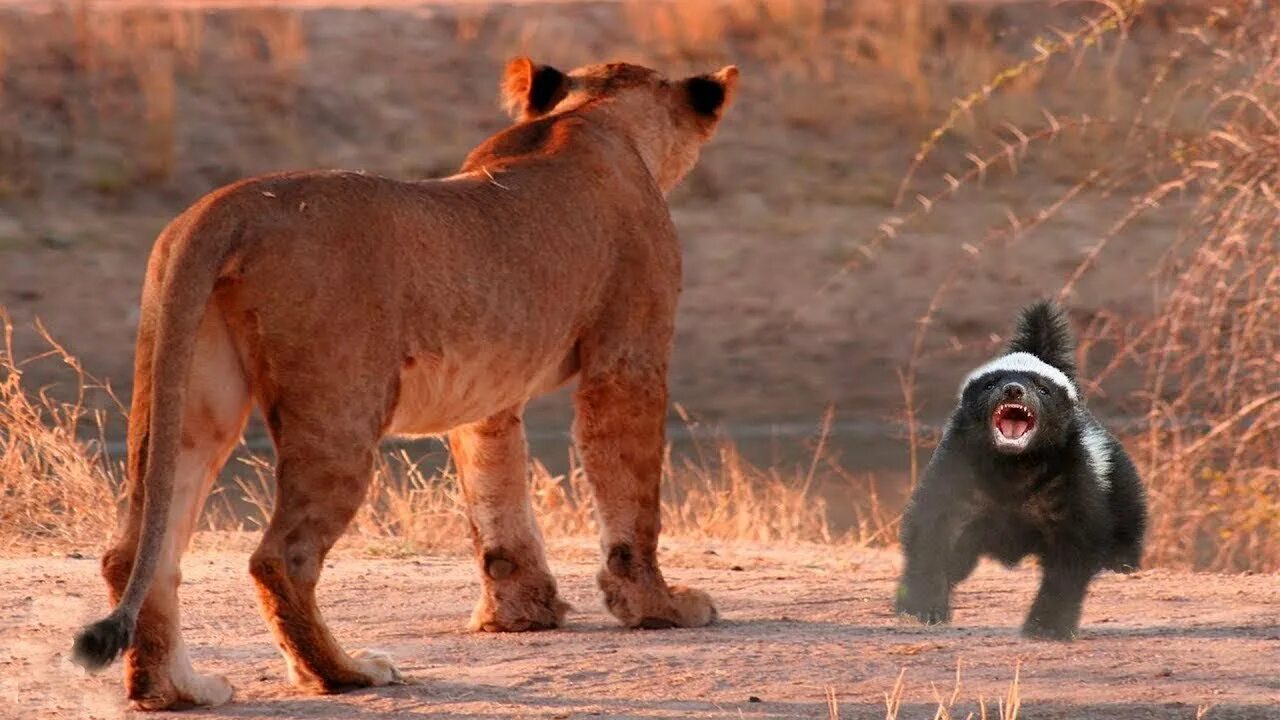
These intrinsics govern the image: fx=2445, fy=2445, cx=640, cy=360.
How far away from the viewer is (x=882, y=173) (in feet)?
63.3

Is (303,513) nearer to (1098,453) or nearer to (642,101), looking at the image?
(1098,453)

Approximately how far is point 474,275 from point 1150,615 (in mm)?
2285

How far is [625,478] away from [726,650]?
0.65m

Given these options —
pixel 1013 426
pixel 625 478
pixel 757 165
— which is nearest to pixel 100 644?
pixel 625 478

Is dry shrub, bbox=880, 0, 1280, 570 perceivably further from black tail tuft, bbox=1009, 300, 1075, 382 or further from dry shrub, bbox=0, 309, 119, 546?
dry shrub, bbox=0, 309, 119, 546

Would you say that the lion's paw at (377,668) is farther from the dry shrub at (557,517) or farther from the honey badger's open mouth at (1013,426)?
the dry shrub at (557,517)

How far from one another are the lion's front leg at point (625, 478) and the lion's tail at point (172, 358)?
4.98 ft

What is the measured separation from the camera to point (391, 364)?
5793 mm

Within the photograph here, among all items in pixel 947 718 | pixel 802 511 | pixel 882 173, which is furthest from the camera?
pixel 882 173

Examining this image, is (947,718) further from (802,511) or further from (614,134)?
(802,511)

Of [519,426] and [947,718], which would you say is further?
[519,426]

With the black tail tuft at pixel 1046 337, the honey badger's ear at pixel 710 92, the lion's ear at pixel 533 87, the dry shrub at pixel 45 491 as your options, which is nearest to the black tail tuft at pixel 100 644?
the black tail tuft at pixel 1046 337

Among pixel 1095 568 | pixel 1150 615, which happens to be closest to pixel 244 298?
pixel 1095 568

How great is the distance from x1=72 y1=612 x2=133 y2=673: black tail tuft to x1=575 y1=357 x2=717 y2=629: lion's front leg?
6.26 feet
